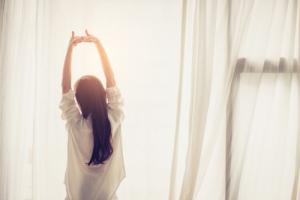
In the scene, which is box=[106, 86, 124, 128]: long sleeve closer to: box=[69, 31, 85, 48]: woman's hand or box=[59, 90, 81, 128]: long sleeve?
box=[59, 90, 81, 128]: long sleeve

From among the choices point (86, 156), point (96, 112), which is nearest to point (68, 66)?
point (96, 112)

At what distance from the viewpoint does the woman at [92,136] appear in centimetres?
162

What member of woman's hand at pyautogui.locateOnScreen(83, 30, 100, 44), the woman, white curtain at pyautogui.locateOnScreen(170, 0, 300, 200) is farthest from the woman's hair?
white curtain at pyautogui.locateOnScreen(170, 0, 300, 200)

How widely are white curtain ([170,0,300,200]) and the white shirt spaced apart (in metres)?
0.29

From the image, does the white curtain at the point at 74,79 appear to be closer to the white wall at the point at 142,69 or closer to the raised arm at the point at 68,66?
the white wall at the point at 142,69

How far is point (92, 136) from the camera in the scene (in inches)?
64.9

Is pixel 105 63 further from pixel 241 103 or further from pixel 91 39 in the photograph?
pixel 241 103

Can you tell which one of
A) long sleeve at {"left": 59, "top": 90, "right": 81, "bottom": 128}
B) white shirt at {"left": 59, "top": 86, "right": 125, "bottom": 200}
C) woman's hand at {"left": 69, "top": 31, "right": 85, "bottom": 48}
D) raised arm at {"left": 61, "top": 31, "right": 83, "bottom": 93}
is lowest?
white shirt at {"left": 59, "top": 86, "right": 125, "bottom": 200}

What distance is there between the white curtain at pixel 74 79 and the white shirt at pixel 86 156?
17cm

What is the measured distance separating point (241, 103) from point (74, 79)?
0.83m

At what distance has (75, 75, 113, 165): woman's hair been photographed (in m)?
1.62

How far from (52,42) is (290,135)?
4.10 feet

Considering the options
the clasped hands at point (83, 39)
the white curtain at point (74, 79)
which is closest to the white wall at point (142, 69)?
the white curtain at point (74, 79)

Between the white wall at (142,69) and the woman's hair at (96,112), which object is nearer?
the woman's hair at (96,112)
